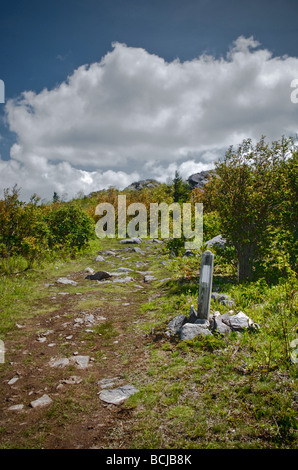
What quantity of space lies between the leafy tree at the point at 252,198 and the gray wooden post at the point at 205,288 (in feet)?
7.86

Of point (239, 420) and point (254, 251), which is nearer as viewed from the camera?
point (239, 420)

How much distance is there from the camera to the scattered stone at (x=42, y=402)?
11.7 ft

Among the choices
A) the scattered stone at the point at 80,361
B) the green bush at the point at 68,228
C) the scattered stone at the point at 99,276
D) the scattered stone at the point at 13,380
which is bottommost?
the scattered stone at the point at 13,380

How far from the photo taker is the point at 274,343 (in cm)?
434

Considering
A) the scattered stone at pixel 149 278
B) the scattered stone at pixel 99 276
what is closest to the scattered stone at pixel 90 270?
the scattered stone at pixel 99 276

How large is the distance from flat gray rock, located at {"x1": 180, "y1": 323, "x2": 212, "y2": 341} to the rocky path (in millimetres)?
811

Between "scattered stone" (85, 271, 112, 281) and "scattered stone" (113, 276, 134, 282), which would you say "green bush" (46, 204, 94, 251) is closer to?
"scattered stone" (85, 271, 112, 281)

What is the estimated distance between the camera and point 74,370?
14.5 feet

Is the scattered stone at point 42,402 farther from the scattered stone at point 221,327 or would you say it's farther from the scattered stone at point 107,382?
the scattered stone at point 221,327

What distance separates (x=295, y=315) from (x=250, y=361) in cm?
194

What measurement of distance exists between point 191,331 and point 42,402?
278 cm

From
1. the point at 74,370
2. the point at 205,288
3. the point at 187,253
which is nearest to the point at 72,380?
the point at 74,370

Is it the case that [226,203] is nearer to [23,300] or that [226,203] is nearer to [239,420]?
[239,420]

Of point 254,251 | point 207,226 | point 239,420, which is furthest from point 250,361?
point 207,226
